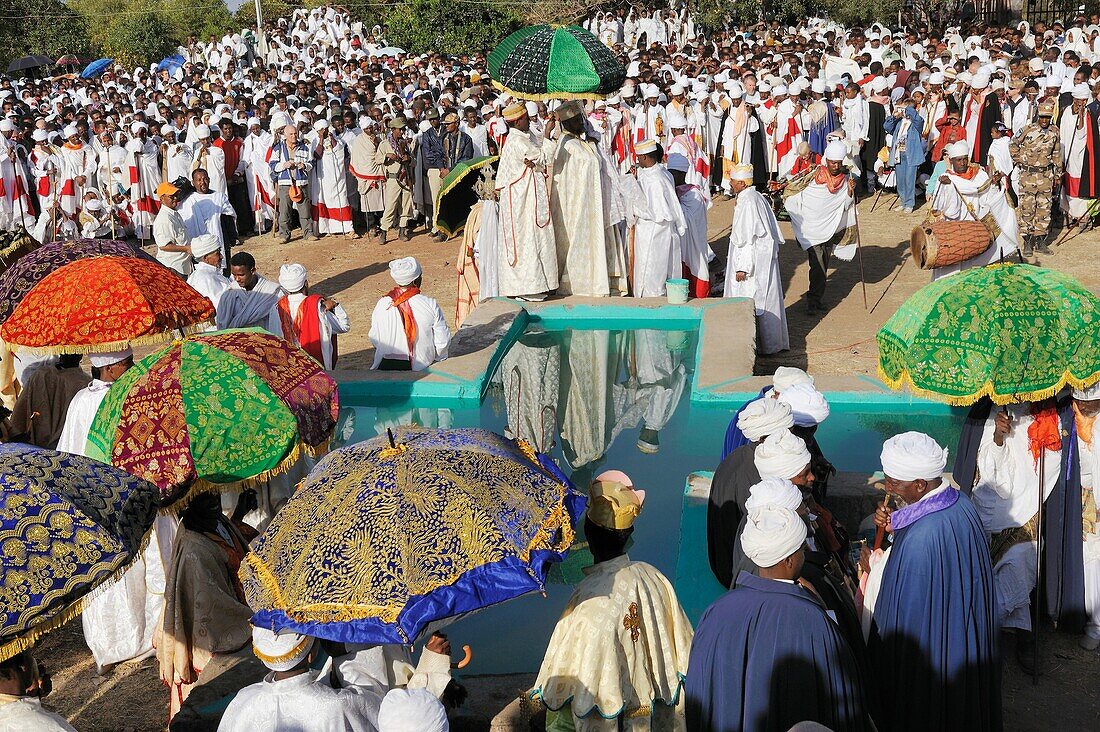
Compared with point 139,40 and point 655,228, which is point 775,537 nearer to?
point 655,228

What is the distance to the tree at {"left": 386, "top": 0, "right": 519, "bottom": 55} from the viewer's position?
32.1 meters

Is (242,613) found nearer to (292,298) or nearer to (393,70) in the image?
(292,298)

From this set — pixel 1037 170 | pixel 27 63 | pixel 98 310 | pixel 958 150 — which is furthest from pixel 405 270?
pixel 27 63

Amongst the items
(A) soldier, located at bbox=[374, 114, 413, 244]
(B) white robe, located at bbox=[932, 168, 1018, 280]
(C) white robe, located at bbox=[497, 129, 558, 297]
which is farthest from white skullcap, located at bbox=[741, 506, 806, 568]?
(A) soldier, located at bbox=[374, 114, 413, 244]

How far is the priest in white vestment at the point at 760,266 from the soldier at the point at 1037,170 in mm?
4372

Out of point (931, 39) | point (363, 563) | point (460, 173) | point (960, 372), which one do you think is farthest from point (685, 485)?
point (931, 39)

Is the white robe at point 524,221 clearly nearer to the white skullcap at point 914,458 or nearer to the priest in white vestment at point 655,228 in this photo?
the priest in white vestment at point 655,228

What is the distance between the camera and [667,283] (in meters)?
9.73

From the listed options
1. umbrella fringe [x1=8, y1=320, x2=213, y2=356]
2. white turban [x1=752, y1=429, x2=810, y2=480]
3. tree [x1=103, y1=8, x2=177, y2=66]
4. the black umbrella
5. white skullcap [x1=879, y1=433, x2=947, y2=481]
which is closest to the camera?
white skullcap [x1=879, y1=433, x2=947, y2=481]

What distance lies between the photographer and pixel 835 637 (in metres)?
3.38

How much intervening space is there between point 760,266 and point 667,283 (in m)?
0.78

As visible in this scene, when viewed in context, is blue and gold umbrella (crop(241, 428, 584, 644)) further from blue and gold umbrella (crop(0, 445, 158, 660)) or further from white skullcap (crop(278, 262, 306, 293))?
white skullcap (crop(278, 262, 306, 293))

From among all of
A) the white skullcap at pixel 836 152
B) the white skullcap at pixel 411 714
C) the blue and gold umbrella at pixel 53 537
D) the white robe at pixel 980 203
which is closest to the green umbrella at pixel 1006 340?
the white skullcap at pixel 411 714

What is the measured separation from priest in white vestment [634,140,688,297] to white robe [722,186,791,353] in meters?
0.63
